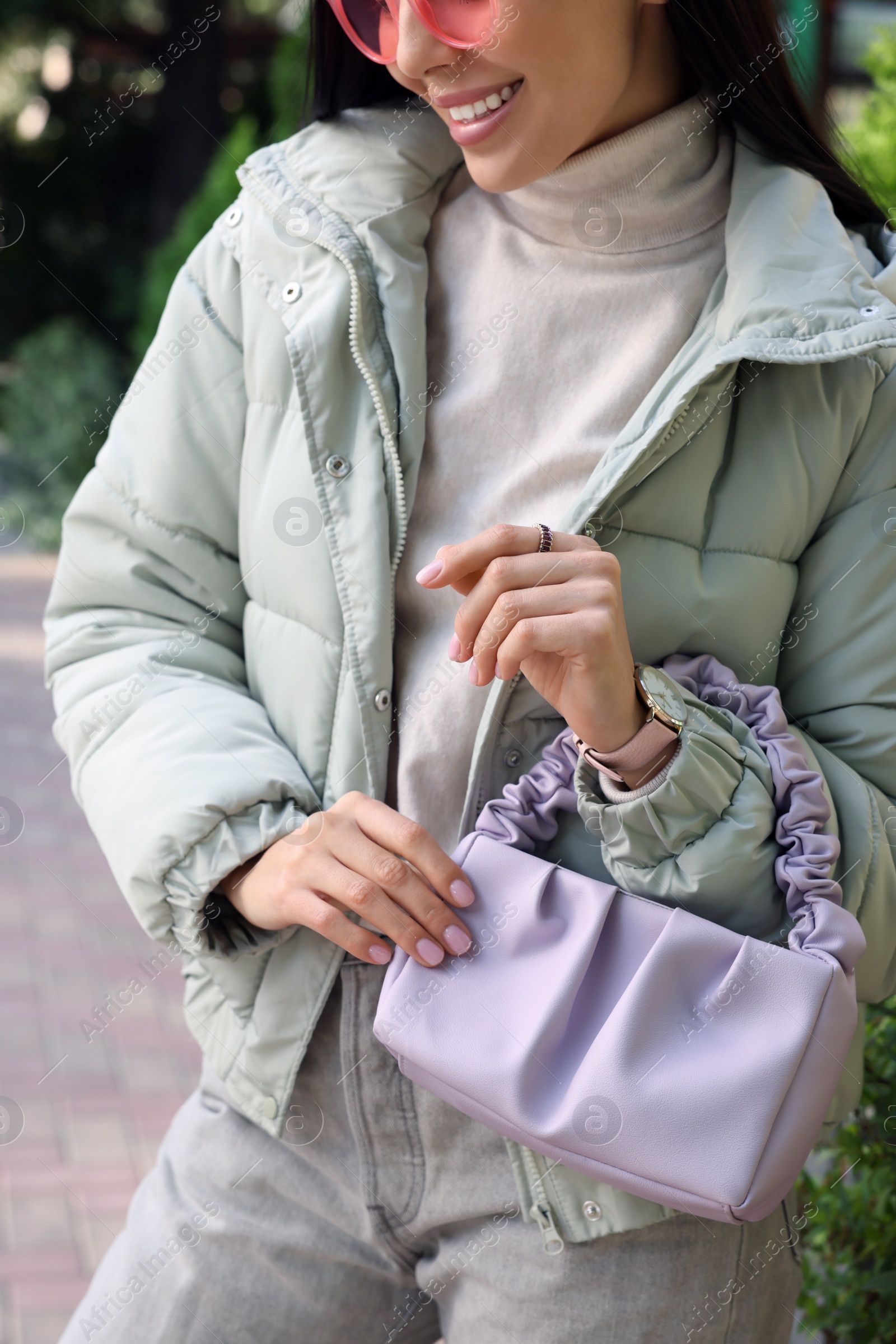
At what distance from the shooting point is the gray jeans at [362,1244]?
1350 millimetres

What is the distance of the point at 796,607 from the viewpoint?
144 cm

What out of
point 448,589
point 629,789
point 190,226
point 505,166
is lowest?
point 190,226

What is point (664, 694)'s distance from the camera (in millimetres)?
1264

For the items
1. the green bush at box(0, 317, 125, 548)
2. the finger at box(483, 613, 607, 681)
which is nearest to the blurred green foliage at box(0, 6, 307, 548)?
the green bush at box(0, 317, 125, 548)

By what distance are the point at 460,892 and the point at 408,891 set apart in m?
0.05

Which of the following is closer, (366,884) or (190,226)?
(366,884)

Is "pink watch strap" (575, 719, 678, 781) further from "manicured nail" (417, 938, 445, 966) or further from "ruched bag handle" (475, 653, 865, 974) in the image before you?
"manicured nail" (417, 938, 445, 966)

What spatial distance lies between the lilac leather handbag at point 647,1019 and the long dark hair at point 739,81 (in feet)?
2.31

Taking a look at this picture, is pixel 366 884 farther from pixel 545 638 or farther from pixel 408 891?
pixel 545 638

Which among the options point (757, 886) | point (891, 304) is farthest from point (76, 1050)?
point (891, 304)

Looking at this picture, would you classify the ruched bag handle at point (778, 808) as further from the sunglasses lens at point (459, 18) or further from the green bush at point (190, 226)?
the green bush at point (190, 226)

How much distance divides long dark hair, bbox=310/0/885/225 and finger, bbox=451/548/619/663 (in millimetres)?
682

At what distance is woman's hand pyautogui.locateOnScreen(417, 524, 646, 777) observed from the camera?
117cm

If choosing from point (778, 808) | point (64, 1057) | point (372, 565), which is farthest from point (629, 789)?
point (64, 1057)
